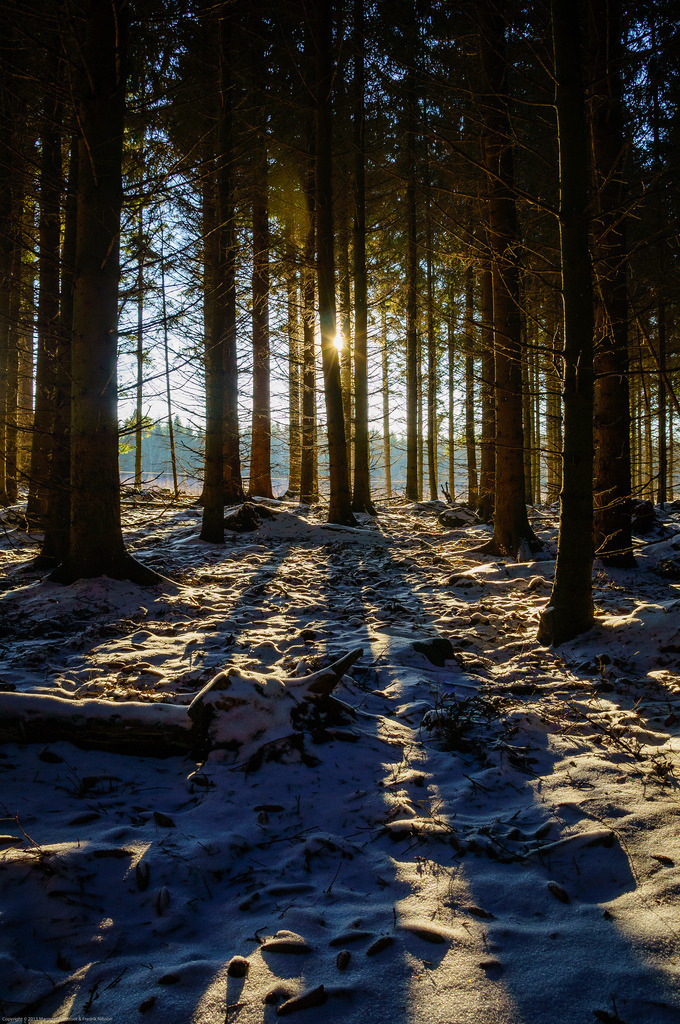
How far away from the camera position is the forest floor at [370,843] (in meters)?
1.38

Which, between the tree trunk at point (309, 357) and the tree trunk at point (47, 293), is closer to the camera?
the tree trunk at point (47, 293)

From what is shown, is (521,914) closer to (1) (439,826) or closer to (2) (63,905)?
(1) (439,826)

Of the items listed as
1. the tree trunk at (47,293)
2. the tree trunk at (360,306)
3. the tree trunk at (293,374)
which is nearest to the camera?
the tree trunk at (47,293)

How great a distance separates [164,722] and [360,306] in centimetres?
1158

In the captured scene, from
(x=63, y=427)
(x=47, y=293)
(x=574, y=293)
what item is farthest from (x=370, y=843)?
(x=47, y=293)

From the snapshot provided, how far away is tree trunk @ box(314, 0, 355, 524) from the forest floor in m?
5.88

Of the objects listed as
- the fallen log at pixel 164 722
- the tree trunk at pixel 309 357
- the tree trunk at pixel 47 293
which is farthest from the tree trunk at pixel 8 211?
the tree trunk at pixel 309 357

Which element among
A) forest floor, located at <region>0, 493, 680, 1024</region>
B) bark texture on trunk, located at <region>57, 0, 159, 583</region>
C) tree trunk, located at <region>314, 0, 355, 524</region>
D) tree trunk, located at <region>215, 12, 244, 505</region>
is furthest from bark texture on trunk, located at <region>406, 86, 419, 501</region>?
forest floor, located at <region>0, 493, 680, 1024</region>

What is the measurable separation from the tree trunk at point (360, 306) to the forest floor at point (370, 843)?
8352mm

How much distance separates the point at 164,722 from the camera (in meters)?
2.69

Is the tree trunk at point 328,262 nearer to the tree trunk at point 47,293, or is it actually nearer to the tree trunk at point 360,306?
the tree trunk at point 360,306

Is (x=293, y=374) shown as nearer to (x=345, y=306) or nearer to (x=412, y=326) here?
(x=345, y=306)

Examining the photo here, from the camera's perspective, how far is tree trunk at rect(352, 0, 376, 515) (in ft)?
37.8

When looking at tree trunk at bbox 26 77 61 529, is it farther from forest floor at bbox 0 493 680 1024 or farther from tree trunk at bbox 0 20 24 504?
forest floor at bbox 0 493 680 1024
